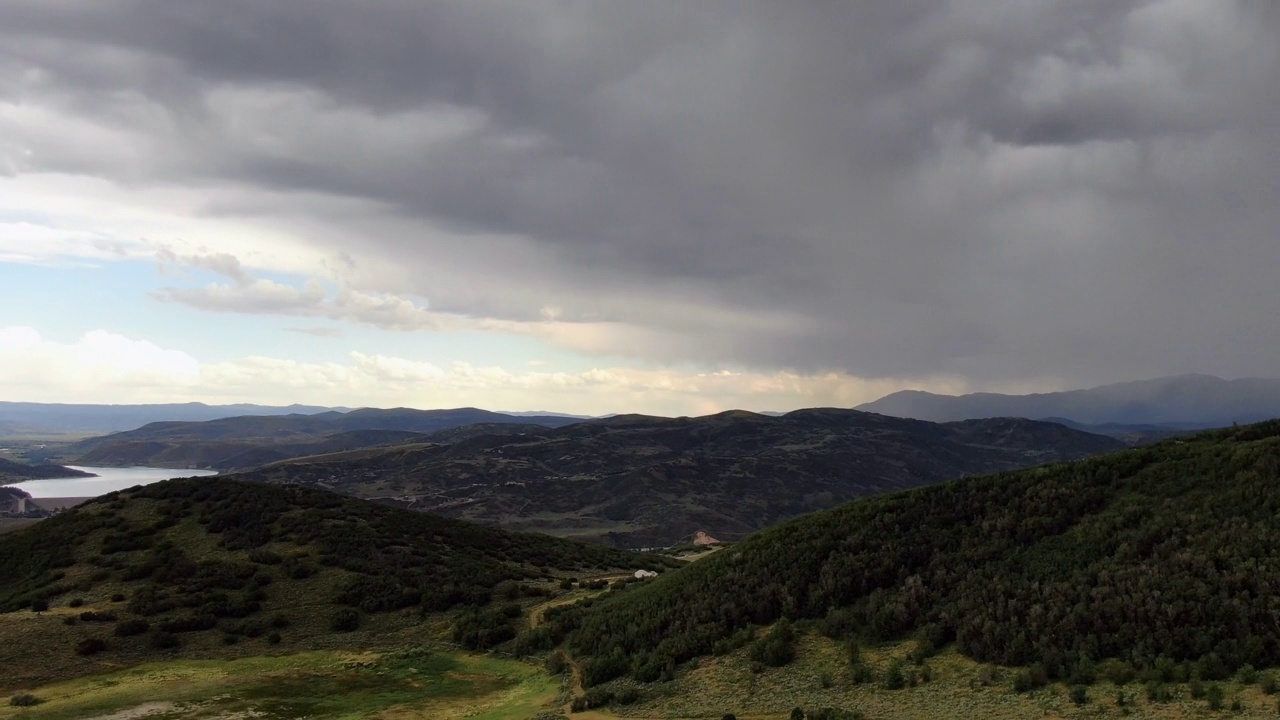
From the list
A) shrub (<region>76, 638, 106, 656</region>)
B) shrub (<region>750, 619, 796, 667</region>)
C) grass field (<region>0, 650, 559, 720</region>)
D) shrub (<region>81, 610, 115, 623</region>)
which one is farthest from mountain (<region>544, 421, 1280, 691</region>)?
shrub (<region>81, 610, 115, 623</region>)

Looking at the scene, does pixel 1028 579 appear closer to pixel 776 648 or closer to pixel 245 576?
pixel 776 648

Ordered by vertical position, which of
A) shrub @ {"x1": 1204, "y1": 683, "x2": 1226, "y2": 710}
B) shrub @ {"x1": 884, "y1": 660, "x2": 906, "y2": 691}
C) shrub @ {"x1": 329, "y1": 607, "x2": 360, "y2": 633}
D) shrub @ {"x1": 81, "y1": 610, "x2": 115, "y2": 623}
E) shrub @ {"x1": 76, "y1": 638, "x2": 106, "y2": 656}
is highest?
shrub @ {"x1": 1204, "y1": 683, "x2": 1226, "y2": 710}

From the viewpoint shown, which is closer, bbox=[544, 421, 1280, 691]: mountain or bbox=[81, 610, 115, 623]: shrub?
bbox=[544, 421, 1280, 691]: mountain

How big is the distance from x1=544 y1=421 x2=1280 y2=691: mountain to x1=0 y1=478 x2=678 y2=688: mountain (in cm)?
1101

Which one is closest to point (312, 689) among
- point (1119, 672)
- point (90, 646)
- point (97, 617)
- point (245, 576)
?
point (90, 646)

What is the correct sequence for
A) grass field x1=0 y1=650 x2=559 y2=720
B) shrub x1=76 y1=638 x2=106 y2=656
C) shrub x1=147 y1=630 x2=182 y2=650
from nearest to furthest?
grass field x1=0 y1=650 x2=559 y2=720 < shrub x1=76 y1=638 x2=106 y2=656 < shrub x1=147 y1=630 x2=182 y2=650

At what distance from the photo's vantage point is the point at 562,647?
33344 mm

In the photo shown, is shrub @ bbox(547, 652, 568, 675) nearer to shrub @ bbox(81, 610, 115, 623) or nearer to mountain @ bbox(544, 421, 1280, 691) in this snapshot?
mountain @ bbox(544, 421, 1280, 691)

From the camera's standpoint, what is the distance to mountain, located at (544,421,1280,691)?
2134cm

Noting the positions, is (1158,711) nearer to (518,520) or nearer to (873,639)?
(873,639)

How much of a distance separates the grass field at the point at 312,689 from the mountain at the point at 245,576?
2321 mm

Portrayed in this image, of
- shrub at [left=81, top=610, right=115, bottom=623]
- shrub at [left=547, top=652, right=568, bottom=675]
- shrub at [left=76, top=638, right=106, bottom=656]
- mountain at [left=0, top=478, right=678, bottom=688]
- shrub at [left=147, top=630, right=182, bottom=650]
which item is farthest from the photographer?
shrub at [left=81, top=610, right=115, bottom=623]

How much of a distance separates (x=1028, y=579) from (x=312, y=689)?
97.3 feet

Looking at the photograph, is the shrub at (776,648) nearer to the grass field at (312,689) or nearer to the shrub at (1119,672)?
the grass field at (312,689)
